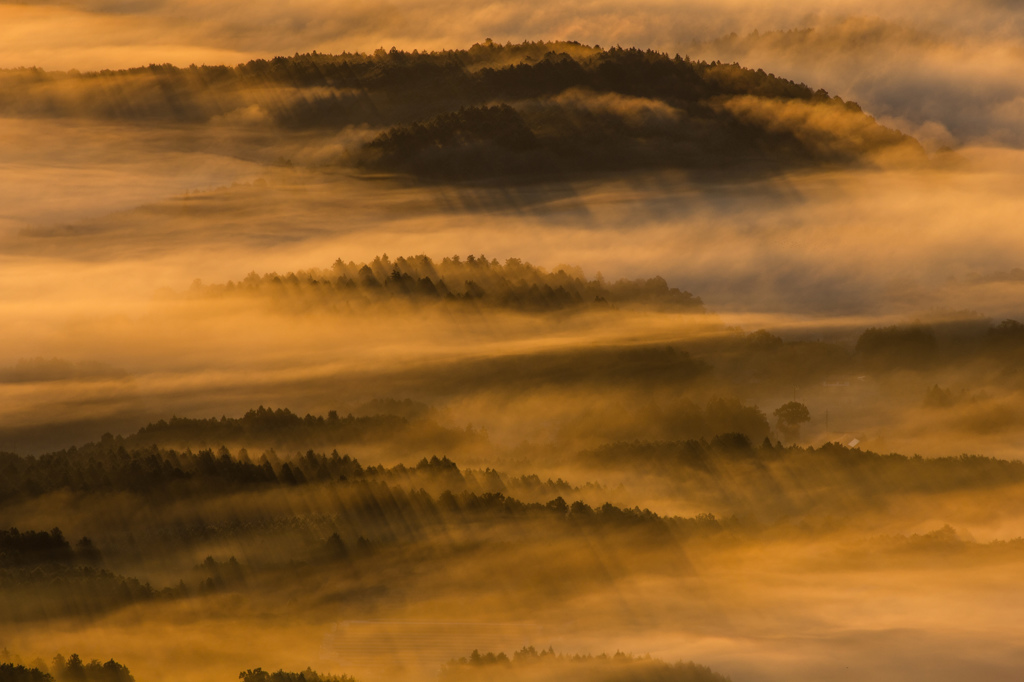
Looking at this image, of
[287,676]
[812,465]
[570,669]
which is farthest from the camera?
[812,465]

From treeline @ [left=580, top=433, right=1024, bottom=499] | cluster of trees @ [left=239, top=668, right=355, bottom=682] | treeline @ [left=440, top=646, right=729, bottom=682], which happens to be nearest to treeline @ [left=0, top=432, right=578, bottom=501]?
treeline @ [left=580, top=433, right=1024, bottom=499]

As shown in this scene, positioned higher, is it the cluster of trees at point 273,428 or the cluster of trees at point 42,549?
the cluster of trees at point 273,428

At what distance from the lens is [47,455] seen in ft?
552

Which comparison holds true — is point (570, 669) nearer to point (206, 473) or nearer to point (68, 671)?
point (68, 671)

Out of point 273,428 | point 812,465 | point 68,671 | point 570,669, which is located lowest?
point 570,669

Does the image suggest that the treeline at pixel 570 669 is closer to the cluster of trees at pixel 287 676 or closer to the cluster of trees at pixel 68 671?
the cluster of trees at pixel 287 676

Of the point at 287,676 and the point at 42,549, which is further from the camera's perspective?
the point at 42,549

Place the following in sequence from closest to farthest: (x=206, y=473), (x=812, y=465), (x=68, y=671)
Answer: (x=68, y=671) < (x=206, y=473) < (x=812, y=465)

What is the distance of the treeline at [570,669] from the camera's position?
85256 millimetres

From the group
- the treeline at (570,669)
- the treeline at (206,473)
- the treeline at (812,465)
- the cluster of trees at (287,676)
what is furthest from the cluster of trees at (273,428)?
the cluster of trees at (287,676)

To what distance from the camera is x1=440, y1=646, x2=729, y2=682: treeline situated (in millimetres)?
85256

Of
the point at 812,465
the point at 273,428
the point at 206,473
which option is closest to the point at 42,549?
the point at 206,473

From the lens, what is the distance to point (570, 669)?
291 ft

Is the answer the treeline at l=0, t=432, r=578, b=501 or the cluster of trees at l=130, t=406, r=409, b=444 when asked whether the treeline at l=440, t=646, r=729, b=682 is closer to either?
the treeline at l=0, t=432, r=578, b=501
